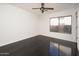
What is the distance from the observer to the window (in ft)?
4.60

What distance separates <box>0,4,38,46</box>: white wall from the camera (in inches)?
49.4

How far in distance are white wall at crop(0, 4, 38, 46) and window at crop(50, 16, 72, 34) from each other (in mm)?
429

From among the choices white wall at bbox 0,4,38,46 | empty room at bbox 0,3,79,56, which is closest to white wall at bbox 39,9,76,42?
empty room at bbox 0,3,79,56

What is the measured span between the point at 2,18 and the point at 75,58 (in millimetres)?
1503

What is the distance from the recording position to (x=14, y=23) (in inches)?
56.5

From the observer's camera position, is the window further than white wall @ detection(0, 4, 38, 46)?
Yes

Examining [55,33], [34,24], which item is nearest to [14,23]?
[34,24]

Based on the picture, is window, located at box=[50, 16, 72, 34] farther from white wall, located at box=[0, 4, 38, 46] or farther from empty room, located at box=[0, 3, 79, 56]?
white wall, located at box=[0, 4, 38, 46]

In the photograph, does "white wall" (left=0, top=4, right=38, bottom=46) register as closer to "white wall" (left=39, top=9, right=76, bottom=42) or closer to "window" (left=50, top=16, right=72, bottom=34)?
"white wall" (left=39, top=9, right=76, bottom=42)

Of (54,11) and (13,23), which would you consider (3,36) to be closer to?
(13,23)

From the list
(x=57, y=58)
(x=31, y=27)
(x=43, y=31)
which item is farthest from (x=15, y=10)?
(x=57, y=58)

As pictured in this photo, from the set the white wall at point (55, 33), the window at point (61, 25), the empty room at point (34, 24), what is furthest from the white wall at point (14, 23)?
the window at point (61, 25)

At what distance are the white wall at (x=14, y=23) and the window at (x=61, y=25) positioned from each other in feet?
1.41

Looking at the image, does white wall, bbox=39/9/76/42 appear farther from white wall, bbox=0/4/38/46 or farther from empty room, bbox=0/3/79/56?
white wall, bbox=0/4/38/46
